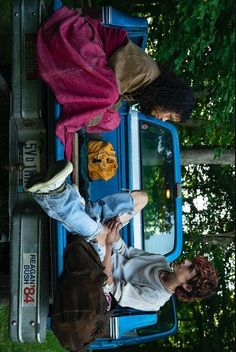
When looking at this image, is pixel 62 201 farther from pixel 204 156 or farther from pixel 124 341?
pixel 204 156

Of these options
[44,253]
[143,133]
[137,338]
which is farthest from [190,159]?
[44,253]

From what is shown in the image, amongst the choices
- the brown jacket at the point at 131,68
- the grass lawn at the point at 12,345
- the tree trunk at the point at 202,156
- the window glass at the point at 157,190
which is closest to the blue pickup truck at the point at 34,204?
the window glass at the point at 157,190

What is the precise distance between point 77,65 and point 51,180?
0.72 metres

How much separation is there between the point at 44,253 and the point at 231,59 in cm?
347

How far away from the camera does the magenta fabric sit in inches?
115

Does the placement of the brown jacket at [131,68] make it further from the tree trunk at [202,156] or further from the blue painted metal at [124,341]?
the tree trunk at [202,156]

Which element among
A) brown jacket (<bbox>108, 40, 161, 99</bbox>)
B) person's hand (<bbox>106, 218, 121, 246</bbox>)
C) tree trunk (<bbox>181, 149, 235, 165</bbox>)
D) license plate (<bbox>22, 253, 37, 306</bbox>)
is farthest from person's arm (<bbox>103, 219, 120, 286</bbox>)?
tree trunk (<bbox>181, 149, 235, 165</bbox>)

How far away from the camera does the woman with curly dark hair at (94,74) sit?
9.66 ft

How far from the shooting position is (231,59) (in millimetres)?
5711

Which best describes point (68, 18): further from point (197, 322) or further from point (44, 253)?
point (197, 322)

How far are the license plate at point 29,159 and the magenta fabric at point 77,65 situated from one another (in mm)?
487

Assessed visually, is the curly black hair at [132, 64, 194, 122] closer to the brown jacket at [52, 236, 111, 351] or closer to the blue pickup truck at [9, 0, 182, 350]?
the blue pickup truck at [9, 0, 182, 350]

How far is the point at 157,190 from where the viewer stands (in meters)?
4.96

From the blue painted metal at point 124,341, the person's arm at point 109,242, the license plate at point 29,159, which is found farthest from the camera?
the blue painted metal at point 124,341
